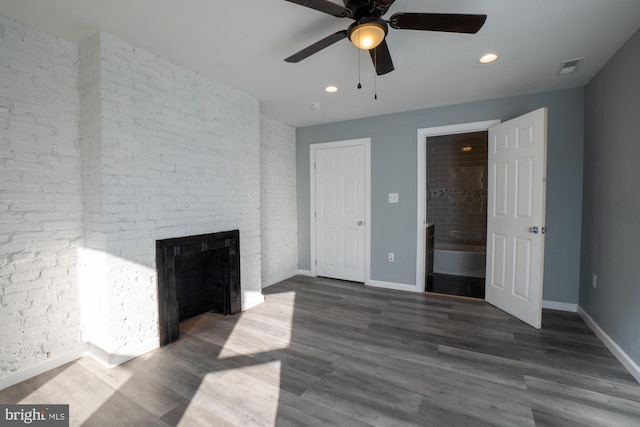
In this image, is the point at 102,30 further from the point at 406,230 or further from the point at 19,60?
the point at 406,230

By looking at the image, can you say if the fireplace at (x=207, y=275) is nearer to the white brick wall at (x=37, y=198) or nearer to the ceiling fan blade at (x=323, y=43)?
the white brick wall at (x=37, y=198)

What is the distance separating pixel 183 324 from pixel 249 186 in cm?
167

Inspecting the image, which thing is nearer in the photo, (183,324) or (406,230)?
(183,324)

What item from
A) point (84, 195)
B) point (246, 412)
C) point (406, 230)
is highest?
point (84, 195)

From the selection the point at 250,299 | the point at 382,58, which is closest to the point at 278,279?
the point at 250,299

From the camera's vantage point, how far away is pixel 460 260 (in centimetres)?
478

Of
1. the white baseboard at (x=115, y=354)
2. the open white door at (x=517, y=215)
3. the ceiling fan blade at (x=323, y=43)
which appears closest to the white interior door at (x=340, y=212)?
the open white door at (x=517, y=215)

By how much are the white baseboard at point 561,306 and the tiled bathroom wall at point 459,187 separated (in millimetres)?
1894

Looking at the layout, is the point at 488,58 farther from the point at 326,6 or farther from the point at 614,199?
the point at 326,6

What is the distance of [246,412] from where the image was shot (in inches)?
66.7

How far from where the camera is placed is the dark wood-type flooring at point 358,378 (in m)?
1.66

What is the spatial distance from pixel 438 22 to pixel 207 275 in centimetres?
313

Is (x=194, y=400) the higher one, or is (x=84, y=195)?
(x=84, y=195)

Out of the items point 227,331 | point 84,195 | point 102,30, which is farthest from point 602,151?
point 84,195
